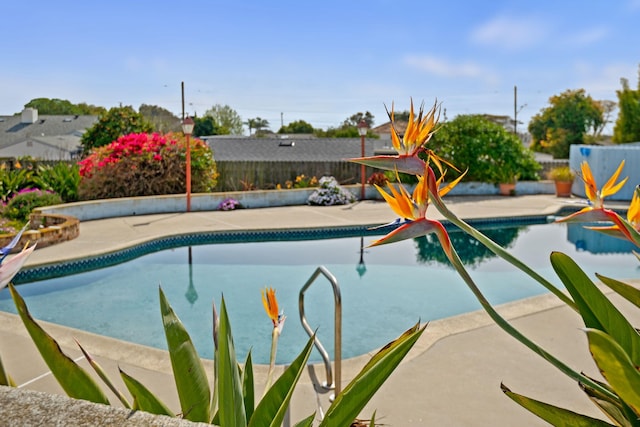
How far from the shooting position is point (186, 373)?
3.97 feet

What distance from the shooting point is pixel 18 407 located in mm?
910

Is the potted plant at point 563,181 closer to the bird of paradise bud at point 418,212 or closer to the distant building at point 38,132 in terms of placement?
the bird of paradise bud at point 418,212

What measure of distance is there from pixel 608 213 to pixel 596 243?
951cm

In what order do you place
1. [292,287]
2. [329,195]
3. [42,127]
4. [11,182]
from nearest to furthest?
1. [292,287]
2. [11,182]
3. [329,195]
4. [42,127]

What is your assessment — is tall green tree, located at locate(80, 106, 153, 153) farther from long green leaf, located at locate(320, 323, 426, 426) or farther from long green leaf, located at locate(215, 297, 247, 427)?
long green leaf, located at locate(320, 323, 426, 426)

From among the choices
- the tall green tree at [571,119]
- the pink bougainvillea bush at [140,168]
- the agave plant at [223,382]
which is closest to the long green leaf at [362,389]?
the agave plant at [223,382]

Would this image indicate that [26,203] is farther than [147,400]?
Yes

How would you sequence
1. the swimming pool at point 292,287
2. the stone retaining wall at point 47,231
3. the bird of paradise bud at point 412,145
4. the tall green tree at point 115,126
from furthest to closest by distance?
1. the tall green tree at point 115,126
2. the stone retaining wall at point 47,231
3. the swimming pool at point 292,287
4. the bird of paradise bud at point 412,145

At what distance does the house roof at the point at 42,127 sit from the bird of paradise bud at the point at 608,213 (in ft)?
130

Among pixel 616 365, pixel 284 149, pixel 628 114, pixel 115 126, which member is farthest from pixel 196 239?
pixel 628 114

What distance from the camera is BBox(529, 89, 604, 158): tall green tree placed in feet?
108

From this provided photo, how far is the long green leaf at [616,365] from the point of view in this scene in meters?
0.73

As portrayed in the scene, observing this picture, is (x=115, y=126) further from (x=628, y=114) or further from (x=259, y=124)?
(x=259, y=124)

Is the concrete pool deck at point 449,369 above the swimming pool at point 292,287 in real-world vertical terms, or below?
above
